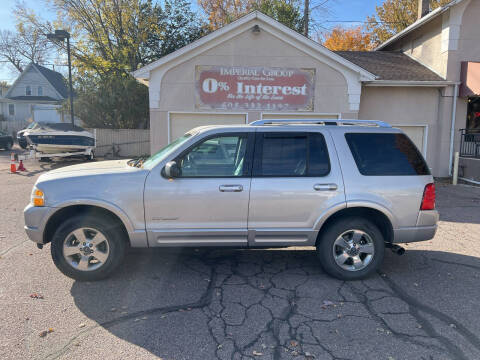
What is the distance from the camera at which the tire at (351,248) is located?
14.0 feet

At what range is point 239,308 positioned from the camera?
3668 mm

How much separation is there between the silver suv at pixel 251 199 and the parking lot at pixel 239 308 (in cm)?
44

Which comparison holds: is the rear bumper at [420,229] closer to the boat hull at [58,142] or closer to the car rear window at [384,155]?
the car rear window at [384,155]

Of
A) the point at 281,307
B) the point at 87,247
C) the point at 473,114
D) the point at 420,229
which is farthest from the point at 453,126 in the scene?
the point at 87,247

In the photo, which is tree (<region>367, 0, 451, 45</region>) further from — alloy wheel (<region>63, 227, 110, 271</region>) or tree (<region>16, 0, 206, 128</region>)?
alloy wheel (<region>63, 227, 110, 271</region>)

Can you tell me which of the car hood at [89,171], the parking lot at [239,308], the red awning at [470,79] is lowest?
the parking lot at [239,308]

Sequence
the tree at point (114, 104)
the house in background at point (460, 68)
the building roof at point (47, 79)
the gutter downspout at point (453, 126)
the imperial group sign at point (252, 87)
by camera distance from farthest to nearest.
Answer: the building roof at point (47, 79)
the tree at point (114, 104)
the gutter downspout at point (453, 126)
the house in background at point (460, 68)
the imperial group sign at point (252, 87)

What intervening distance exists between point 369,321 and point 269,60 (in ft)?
31.6

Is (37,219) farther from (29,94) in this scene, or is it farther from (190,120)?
(29,94)

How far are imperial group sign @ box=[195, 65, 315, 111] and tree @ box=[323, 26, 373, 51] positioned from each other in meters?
19.4

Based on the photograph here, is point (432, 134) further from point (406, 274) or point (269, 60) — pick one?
point (406, 274)

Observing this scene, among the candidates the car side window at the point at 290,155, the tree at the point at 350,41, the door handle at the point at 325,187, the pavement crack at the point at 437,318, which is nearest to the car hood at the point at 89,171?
the car side window at the point at 290,155

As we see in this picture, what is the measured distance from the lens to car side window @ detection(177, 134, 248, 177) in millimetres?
4195

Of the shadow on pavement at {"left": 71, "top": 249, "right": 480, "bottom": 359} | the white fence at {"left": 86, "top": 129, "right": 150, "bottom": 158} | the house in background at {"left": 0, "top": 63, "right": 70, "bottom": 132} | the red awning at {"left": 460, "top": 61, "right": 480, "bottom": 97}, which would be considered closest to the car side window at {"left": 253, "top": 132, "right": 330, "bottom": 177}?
the shadow on pavement at {"left": 71, "top": 249, "right": 480, "bottom": 359}
